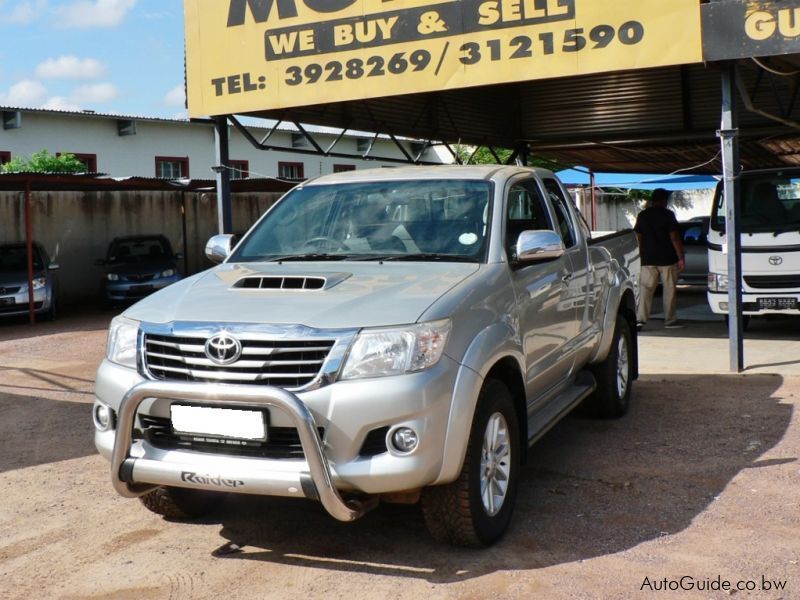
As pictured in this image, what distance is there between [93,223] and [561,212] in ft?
54.8

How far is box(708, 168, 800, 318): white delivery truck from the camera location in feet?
36.9

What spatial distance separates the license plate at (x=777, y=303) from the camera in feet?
36.8

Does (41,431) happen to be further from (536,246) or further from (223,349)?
(536,246)

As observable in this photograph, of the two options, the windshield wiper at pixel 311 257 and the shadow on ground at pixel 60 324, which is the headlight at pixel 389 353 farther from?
the shadow on ground at pixel 60 324

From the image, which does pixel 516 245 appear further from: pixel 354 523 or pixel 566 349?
pixel 354 523

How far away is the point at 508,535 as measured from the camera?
4824 mm

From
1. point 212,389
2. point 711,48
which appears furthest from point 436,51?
point 212,389

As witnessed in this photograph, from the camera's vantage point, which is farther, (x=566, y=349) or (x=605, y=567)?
(x=566, y=349)

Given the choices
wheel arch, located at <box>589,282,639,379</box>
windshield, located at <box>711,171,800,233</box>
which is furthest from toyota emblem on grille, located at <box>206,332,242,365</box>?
windshield, located at <box>711,171,800,233</box>

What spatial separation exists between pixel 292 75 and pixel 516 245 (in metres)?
6.76

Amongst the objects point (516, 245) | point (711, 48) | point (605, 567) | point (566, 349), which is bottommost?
point (605, 567)

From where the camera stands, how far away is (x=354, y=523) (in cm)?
509

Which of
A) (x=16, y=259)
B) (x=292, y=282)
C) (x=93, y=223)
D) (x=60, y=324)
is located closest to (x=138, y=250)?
(x=93, y=223)

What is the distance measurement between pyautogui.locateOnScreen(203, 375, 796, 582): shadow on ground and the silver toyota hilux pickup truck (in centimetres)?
19
